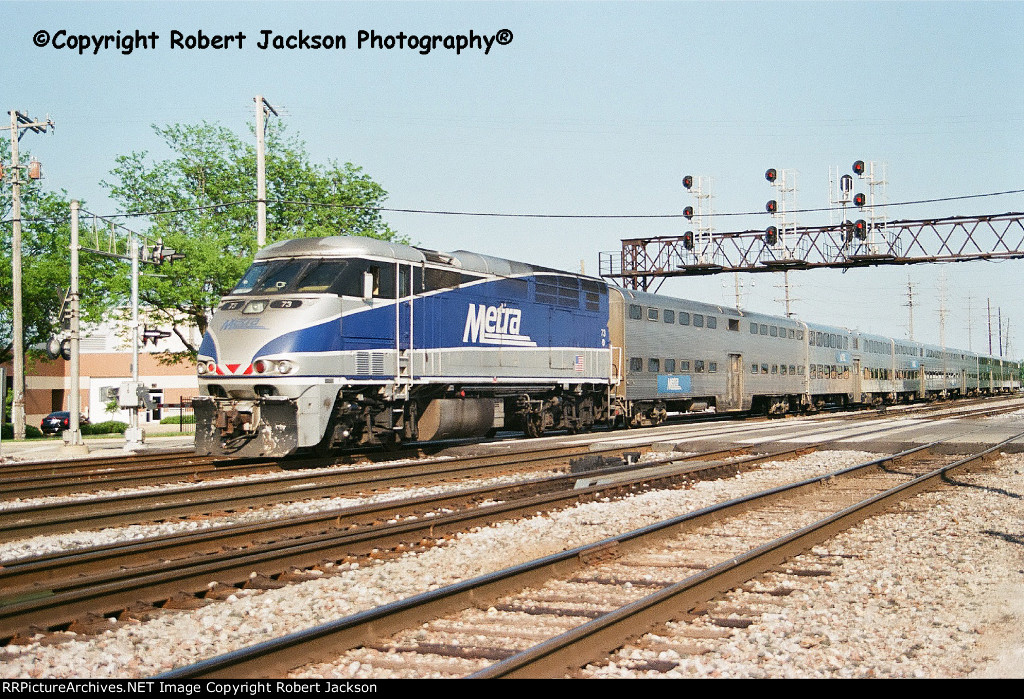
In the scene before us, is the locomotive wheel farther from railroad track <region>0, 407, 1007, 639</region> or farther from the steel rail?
the steel rail

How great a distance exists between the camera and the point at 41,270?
4009 centimetres

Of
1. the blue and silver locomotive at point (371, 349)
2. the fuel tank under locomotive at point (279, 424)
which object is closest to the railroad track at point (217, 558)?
the fuel tank under locomotive at point (279, 424)

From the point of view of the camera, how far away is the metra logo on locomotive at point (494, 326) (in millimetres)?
18297

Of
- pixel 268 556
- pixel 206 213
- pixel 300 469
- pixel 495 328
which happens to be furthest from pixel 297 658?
pixel 206 213

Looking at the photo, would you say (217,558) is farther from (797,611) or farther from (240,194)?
(240,194)

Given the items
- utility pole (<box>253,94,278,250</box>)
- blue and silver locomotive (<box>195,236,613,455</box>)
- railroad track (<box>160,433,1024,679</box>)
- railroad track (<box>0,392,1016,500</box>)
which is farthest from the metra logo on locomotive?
utility pole (<box>253,94,278,250</box>)

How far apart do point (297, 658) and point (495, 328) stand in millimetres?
14251

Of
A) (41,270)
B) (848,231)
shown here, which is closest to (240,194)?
(41,270)

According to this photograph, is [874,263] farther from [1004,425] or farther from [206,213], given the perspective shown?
[206,213]

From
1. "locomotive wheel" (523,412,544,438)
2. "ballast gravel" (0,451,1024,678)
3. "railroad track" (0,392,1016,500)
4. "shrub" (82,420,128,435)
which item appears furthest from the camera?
"shrub" (82,420,128,435)

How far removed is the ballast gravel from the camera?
5129 mm

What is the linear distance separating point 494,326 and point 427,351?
2.43 meters

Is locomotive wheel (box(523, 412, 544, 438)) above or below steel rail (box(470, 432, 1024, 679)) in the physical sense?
above

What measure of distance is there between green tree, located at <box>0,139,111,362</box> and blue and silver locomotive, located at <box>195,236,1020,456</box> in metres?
23.1
